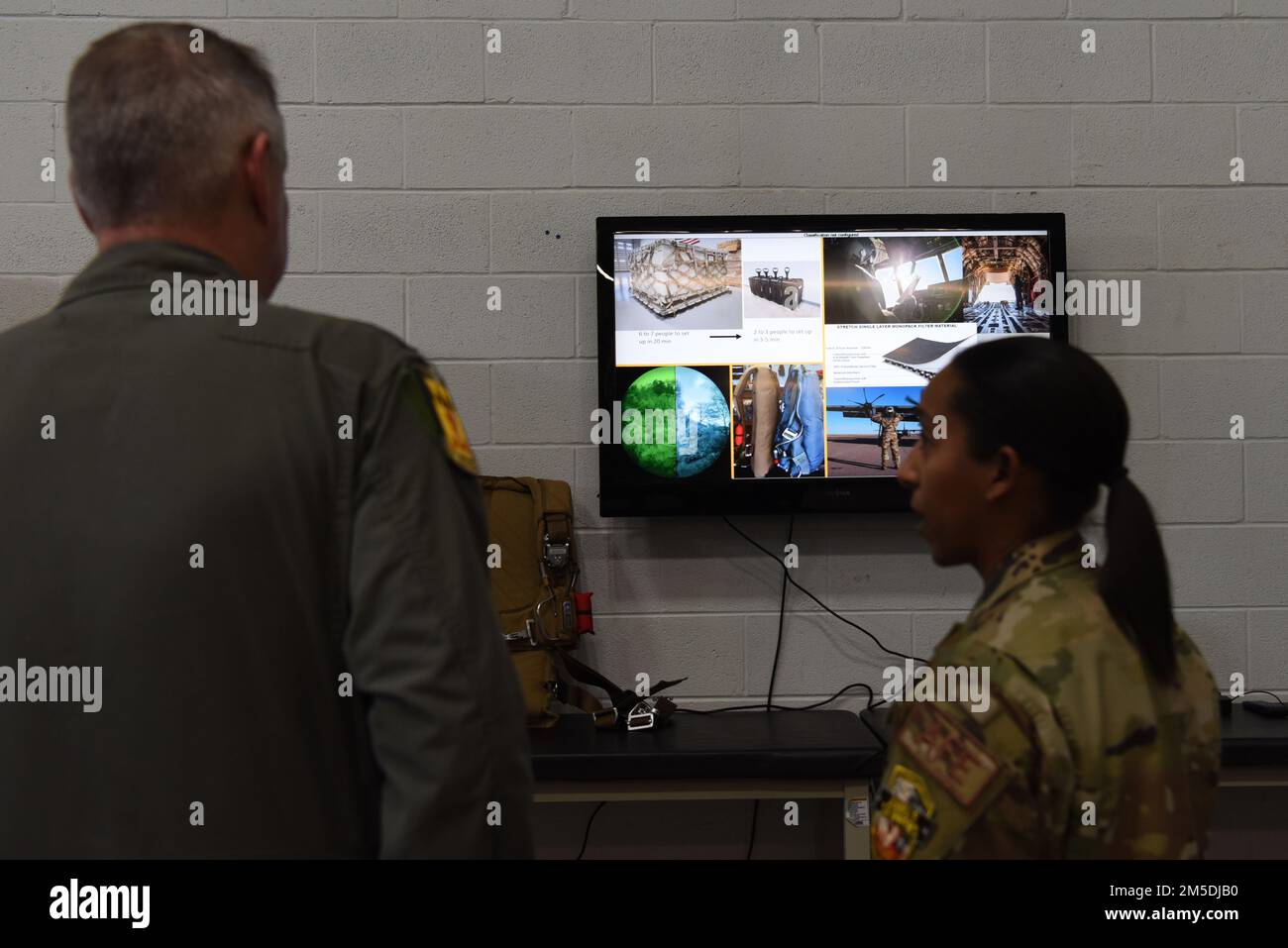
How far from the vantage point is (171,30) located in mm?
1042

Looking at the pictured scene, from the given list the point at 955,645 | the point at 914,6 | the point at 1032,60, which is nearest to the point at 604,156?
the point at 914,6

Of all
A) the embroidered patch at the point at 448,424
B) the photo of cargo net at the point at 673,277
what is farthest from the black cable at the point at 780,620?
the embroidered patch at the point at 448,424

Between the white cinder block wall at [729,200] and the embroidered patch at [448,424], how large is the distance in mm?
1661

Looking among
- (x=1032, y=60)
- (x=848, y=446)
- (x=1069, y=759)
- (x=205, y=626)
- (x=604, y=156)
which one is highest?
(x=1032, y=60)

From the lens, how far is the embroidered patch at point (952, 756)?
3.30 ft

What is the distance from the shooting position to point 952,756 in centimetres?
102

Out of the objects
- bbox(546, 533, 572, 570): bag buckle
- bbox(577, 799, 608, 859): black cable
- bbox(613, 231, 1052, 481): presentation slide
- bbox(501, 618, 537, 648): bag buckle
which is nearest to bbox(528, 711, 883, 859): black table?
bbox(501, 618, 537, 648): bag buckle

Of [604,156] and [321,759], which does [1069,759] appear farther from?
[604,156]

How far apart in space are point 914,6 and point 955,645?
7.02 ft

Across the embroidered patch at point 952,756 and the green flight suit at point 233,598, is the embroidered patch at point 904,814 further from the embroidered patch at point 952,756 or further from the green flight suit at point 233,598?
the green flight suit at point 233,598

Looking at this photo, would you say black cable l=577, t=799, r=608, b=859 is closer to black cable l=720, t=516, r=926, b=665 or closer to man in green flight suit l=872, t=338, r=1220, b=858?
black cable l=720, t=516, r=926, b=665

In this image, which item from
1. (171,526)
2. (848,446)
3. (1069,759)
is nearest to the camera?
(171,526)

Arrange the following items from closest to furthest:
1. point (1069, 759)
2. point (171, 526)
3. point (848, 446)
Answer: point (171, 526)
point (1069, 759)
point (848, 446)

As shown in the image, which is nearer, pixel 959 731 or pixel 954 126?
pixel 959 731
